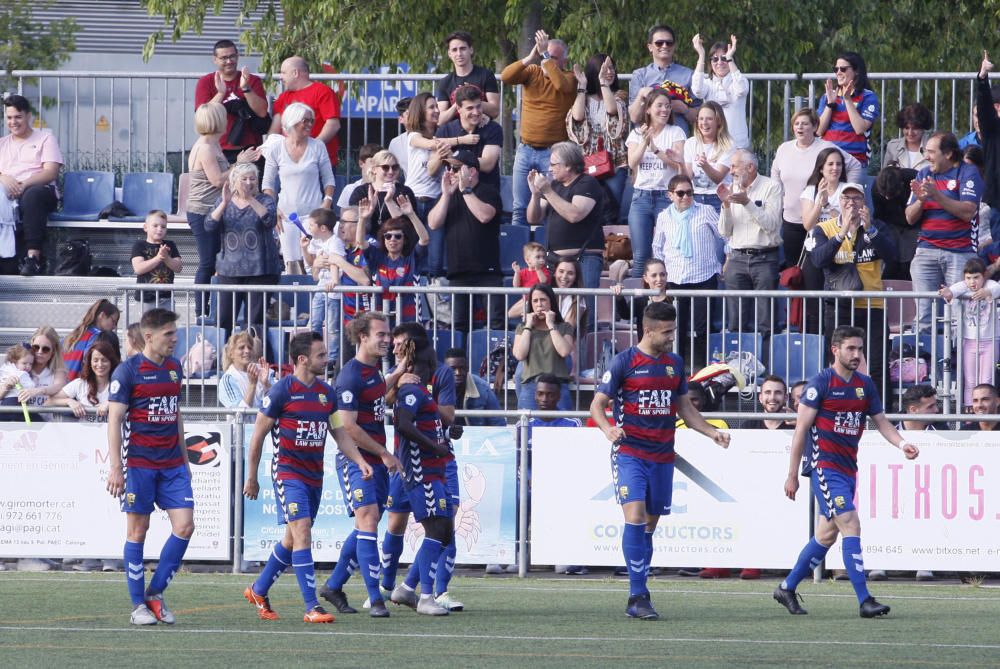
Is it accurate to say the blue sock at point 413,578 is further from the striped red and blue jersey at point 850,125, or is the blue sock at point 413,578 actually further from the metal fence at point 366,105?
the metal fence at point 366,105

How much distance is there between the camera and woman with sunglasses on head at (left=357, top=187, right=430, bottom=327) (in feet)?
46.7

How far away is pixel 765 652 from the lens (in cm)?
915

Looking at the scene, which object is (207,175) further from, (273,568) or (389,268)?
(273,568)

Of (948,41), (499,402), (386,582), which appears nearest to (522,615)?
(386,582)

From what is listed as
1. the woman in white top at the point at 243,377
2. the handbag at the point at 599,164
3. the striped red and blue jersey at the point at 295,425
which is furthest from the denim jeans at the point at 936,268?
Result: the striped red and blue jersey at the point at 295,425

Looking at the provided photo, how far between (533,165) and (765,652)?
8.72 m

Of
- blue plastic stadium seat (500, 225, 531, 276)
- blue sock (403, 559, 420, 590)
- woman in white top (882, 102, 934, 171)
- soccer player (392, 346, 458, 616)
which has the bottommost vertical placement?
blue sock (403, 559, 420, 590)

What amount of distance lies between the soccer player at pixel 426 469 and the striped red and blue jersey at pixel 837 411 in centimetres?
240

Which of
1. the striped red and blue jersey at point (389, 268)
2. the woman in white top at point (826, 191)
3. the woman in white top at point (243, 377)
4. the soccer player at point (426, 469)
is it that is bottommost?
the soccer player at point (426, 469)

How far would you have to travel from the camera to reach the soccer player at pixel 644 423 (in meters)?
10.9

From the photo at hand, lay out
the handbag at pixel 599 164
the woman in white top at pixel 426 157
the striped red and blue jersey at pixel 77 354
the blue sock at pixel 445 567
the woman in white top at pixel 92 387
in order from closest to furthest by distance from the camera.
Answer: the blue sock at pixel 445 567
the woman in white top at pixel 92 387
the striped red and blue jersey at pixel 77 354
the woman in white top at pixel 426 157
the handbag at pixel 599 164

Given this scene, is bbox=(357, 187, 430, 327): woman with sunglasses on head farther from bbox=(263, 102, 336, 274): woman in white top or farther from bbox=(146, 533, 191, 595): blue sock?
bbox=(146, 533, 191, 595): blue sock

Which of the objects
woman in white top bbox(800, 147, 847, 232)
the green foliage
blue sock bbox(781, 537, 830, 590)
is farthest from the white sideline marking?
the green foliage

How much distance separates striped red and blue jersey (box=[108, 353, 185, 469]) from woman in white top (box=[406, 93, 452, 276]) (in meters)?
5.87
